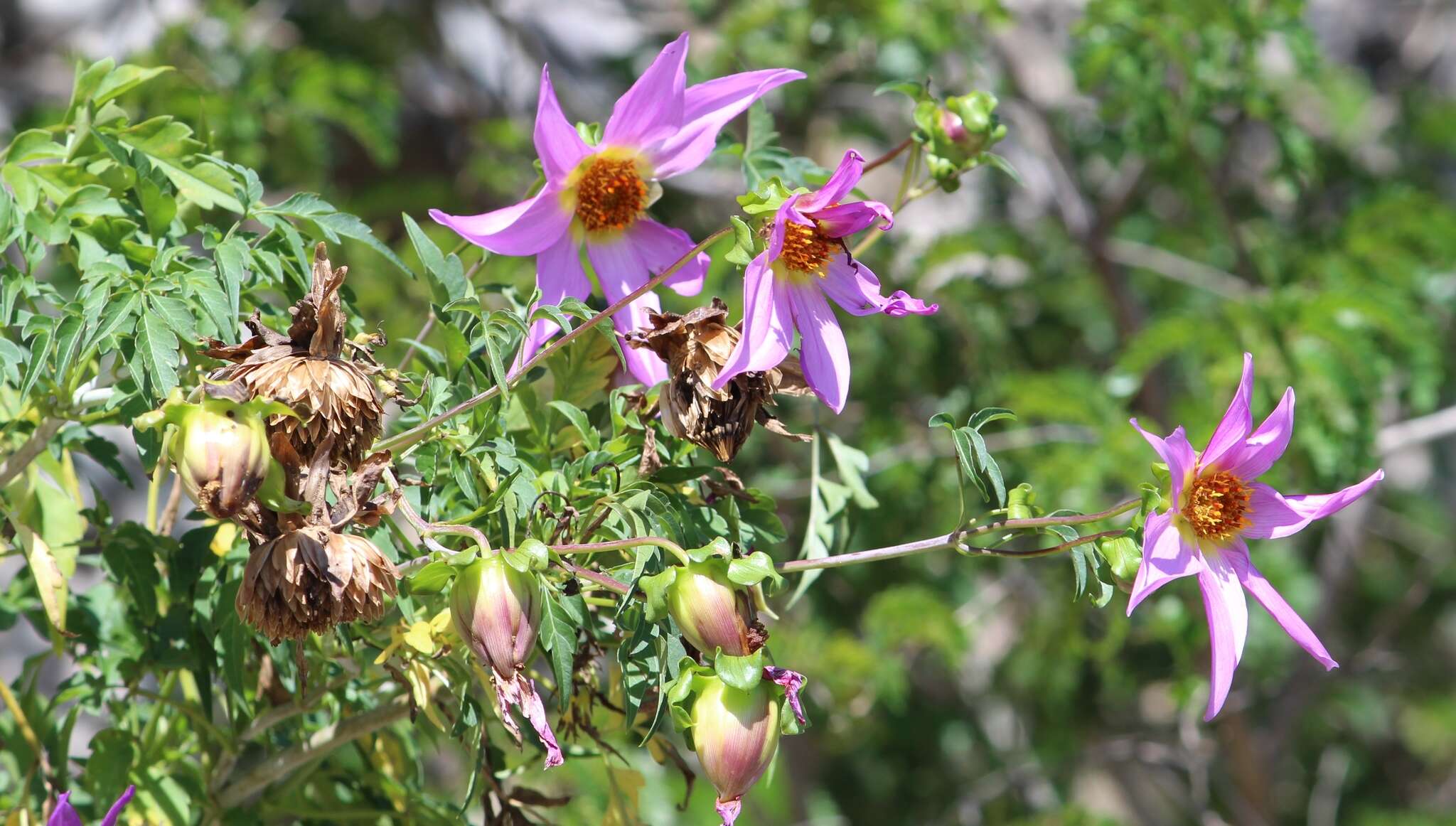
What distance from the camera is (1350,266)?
160 cm

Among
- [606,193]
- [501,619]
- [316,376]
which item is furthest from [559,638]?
[606,193]

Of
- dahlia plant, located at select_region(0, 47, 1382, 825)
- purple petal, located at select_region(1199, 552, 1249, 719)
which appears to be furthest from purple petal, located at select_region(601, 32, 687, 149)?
purple petal, located at select_region(1199, 552, 1249, 719)

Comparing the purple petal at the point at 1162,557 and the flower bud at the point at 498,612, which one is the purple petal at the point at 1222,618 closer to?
the purple petal at the point at 1162,557

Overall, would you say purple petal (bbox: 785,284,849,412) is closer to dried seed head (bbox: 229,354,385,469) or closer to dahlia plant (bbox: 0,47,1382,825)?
dahlia plant (bbox: 0,47,1382,825)

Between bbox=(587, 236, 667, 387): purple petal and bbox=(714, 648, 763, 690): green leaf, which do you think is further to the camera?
bbox=(587, 236, 667, 387): purple petal

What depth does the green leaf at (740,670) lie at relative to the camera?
495mm

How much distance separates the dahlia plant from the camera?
497 millimetres

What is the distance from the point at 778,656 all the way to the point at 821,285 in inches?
43.0

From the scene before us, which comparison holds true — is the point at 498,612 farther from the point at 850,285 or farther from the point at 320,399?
the point at 850,285

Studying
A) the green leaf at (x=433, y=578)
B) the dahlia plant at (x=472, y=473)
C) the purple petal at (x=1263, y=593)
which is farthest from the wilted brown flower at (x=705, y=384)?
the purple petal at (x=1263, y=593)

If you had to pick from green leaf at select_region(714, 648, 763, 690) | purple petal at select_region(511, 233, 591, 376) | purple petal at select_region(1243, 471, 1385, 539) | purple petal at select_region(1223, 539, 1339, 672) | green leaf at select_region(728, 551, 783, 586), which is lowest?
purple petal at select_region(1223, 539, 1339, 672)

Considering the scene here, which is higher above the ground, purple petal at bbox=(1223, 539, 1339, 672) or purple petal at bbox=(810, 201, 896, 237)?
purple petal at bbox=(810, 201, 896, 237)

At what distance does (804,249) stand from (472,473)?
18 cm

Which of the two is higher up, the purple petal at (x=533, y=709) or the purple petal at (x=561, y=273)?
the purple petal at (x=561, y=273)
